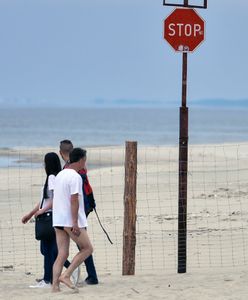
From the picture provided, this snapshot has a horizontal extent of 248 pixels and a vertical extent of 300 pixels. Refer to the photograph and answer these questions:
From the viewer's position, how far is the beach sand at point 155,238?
998 cm

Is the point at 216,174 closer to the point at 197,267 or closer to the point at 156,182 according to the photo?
the point at 156,182

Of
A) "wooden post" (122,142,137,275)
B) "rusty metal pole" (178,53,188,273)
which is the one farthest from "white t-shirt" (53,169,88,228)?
"rusty metal pole" (178,53,188,273)

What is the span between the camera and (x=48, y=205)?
10047 millimetres

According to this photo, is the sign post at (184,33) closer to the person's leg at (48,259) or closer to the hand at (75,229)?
the person's leg at (48,259)

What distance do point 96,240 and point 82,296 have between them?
191 inches

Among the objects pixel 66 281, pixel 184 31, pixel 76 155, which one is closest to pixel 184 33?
pixel 184 31

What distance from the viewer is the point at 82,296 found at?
966cm

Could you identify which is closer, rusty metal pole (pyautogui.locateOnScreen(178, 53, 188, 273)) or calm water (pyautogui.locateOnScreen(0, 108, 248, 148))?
rusty metal pole (pyautogui.locateOnScreen(178, 53, 188, 273))

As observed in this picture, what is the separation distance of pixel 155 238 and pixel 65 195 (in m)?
5.03

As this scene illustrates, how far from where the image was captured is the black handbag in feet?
33.0

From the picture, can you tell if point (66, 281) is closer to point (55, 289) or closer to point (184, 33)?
point (55, 289)

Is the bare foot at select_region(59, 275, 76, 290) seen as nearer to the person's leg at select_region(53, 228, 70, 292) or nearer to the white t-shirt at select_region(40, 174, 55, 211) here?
the person's leg at select_region(53, 228, 70, 292)

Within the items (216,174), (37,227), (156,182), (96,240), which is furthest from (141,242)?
(216,174)

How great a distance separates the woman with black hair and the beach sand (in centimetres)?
26
